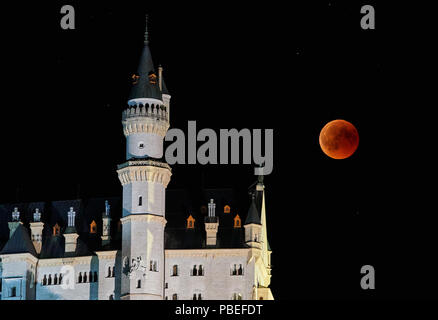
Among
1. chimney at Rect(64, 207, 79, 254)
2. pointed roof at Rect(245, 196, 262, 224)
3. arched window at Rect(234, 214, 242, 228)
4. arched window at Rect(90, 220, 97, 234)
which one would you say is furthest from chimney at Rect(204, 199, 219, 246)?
chimney at Rect(64, 207, 79, 254)

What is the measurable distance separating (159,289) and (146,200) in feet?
22.8

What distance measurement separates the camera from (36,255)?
369 ft

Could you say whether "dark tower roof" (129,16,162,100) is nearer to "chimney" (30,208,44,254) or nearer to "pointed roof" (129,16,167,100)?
"pointed roof" (129,16,167,100)

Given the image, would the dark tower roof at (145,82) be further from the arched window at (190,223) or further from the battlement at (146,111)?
the arched window at (190,223)

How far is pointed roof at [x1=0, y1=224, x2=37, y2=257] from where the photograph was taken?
111 meters

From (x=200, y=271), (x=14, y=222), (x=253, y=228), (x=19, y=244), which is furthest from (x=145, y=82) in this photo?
(x=19, y=244)

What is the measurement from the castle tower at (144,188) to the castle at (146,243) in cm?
8

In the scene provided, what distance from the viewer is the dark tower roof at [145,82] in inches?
4326

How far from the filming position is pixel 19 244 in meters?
111
